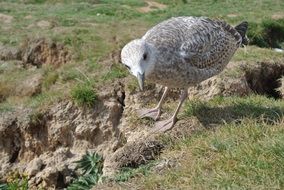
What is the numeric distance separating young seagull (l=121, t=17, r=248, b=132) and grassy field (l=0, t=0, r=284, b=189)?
0.56m

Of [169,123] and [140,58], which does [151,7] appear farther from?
[140,58]

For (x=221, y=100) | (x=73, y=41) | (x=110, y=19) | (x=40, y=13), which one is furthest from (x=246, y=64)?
(x=40, y=13)

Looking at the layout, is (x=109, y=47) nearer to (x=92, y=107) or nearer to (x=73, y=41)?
(x=73, y=41)

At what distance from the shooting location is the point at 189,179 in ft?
15.3

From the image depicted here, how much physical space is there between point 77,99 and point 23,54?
9.37ft

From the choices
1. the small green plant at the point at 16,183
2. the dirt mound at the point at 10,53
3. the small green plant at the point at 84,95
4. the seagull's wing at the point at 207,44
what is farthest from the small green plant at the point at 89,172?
the dirt mound at the point at 10,53

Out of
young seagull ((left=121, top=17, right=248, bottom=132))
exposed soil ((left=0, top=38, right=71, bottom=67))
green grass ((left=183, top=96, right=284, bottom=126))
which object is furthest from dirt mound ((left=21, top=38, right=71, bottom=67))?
green grass ((left=183, top=96, right=284, bottom=126))

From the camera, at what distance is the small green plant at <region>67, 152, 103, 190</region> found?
604 cm

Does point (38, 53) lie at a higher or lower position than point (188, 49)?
lower

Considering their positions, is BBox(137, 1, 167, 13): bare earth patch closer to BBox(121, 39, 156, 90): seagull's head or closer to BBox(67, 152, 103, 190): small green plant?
BBox(67, 152, 103, 190): small green plant

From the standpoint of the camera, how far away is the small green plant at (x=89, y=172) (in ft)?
19.8

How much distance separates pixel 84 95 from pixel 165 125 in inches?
72.5

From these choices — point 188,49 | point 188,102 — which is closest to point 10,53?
point 188,102

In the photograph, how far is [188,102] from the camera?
7.20m
